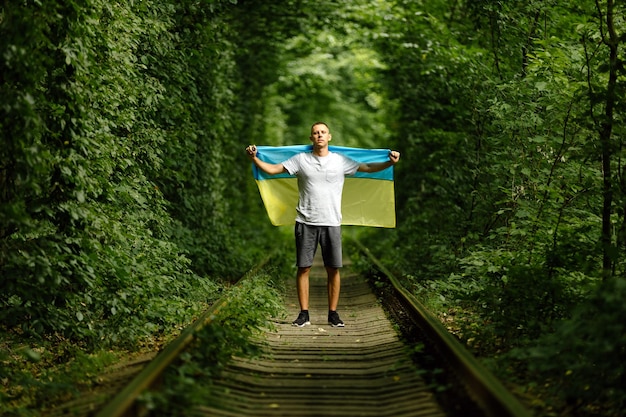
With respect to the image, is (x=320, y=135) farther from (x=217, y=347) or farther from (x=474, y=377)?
(x=474, y=377)

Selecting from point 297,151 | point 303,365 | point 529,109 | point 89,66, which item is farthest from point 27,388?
point 529,109

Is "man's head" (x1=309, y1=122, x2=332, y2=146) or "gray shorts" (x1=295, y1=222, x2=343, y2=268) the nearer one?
"man's head" (x1=309, y1=122, x2=332, y2=146)

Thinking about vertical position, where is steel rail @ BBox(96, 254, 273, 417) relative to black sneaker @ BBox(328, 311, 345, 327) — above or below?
above

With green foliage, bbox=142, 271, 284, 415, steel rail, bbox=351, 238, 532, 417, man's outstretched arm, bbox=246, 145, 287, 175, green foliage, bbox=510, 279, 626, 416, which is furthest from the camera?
man's outstretched arm, bbox=246, 145, 287, 175

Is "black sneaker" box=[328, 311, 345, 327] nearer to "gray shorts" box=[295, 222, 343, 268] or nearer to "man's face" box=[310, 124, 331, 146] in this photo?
"gray shorts" box=[295, 222, 343, 268]

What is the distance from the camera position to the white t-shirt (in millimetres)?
9078

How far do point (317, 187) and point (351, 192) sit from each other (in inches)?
52.1

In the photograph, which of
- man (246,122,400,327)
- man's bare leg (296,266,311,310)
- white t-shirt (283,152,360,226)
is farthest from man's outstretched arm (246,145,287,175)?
man's bare leg (296,266,311,310)

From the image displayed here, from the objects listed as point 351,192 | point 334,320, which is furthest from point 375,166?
point 334,320

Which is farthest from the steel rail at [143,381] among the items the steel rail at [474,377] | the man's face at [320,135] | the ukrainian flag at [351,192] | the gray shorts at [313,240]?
the ukrainian flag at [351,192]

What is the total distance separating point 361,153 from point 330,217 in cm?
112

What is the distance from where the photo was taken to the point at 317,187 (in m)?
9.05

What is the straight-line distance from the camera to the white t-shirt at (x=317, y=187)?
9078 mm

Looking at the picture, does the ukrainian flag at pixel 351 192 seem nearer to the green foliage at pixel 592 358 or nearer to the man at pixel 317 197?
the man at pixel 317 197
